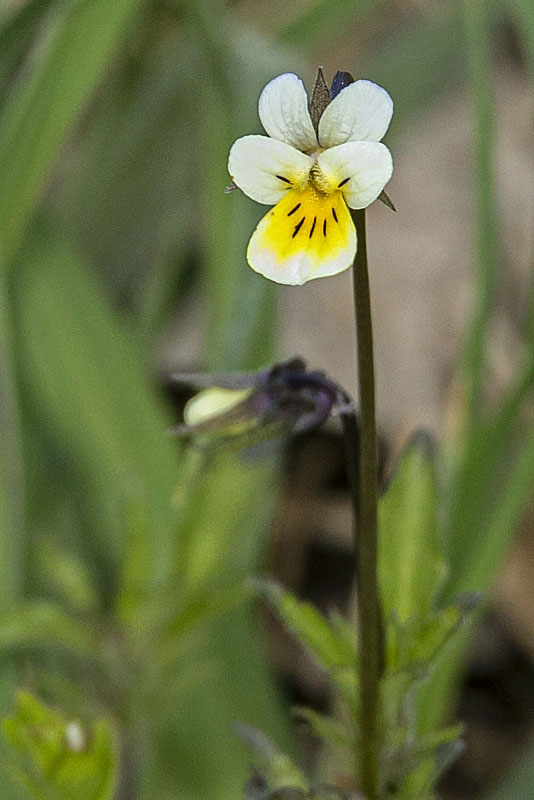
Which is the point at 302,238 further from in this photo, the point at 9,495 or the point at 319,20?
the point at 319,20

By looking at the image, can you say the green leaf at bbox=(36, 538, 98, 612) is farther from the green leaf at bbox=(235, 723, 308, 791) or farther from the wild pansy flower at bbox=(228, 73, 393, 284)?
the wild pansy flower at bbox=(228, 73, 393, 284)

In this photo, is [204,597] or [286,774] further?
[204,597]

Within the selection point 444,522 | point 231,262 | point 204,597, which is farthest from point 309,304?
point 444,522

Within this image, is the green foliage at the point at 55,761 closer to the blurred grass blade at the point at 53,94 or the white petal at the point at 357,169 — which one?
the white petal at the point at 357,169

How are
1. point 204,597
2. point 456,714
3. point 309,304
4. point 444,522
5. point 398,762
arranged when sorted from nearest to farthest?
point 398,762, point 444,522, point 204,597, point 456,714, point 309,304

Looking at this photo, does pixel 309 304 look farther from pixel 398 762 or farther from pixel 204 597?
pixel 398 762
